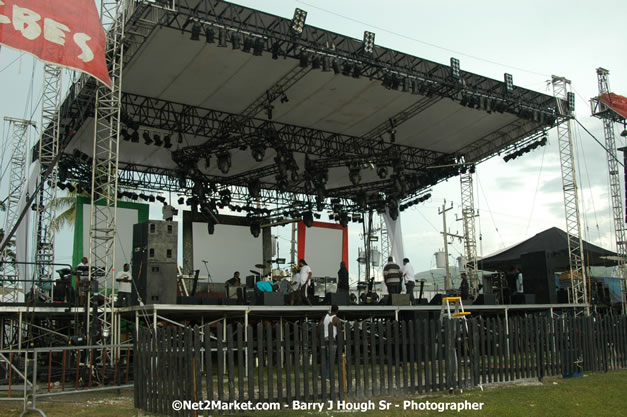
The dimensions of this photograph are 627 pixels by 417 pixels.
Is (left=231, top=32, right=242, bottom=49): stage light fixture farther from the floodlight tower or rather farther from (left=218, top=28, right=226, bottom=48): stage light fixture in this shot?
the floodlight tower

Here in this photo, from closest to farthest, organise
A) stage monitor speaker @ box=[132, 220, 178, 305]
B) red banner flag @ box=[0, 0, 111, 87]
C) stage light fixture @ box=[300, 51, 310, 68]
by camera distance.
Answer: red banner flag @ box=[0, 0, 111, 87], stage monitor speaker @ box=[132, 220, 178, 305], stage light fixture @ box=[300, 51, 310, 68]

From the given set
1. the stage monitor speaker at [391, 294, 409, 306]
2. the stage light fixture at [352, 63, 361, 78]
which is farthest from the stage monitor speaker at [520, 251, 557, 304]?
the stage light fixture at [352, 63, 361, 78]

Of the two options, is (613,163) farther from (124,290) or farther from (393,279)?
(124,290)

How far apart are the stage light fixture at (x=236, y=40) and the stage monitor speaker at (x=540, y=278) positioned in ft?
33.1

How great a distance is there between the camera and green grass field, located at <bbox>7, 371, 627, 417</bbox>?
6.96 metres

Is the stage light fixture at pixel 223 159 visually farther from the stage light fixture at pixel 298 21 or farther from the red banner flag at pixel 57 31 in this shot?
the red banner flag at pixel 57 31

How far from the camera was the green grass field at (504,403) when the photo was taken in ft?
22.9

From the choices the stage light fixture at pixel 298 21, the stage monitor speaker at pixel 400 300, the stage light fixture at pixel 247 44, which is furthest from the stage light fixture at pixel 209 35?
the stage monitor speaker at pixel 400 300

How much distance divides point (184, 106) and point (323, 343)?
11.4m

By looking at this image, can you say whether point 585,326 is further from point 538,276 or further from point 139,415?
point 139,415

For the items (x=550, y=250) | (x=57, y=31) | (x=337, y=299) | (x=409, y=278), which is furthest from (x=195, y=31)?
(x=550, y=250)

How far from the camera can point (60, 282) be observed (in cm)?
1366

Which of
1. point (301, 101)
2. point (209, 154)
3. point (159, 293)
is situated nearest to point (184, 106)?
point (209, 154)

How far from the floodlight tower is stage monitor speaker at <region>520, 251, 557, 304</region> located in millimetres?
6313
